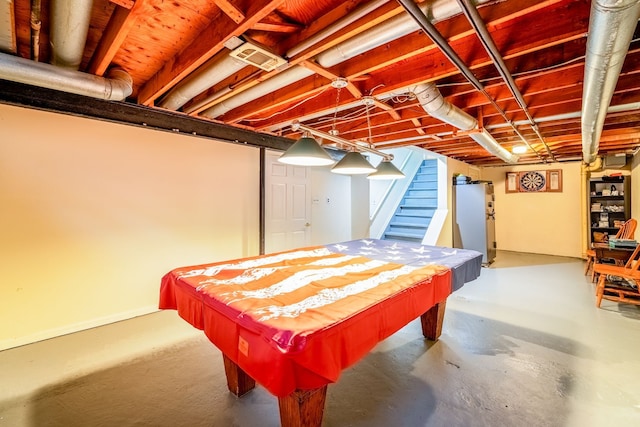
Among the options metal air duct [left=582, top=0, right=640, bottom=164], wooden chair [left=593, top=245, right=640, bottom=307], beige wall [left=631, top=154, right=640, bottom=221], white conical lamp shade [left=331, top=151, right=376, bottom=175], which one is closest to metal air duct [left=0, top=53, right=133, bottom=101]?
white conical lamp shade [left=331, top=151, right=376, bottom=175]

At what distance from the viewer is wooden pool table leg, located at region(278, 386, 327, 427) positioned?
1.28 metres

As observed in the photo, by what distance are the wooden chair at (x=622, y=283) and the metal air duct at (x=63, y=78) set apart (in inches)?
217

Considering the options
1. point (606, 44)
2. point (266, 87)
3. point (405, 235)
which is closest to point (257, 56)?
point (266, 87)

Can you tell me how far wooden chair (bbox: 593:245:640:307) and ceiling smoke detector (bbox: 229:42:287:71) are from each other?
14.2ft

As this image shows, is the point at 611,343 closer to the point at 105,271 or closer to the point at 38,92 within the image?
the point at 105,271

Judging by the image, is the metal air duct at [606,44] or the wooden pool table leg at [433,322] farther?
the wooden pool table leg at [433,322]

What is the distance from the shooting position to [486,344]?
2609 mm

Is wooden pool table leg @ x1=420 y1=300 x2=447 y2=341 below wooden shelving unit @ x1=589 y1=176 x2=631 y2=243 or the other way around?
below

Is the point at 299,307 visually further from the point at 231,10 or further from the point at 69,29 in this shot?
the point at 69,29

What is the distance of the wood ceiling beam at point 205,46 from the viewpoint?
5.12 ft

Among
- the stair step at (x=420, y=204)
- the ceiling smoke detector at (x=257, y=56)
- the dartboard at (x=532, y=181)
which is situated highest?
the ceiling smoke detector at (x=257, y=56)

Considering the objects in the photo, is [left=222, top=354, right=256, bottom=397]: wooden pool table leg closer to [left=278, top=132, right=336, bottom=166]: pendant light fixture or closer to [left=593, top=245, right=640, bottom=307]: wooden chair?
[left=278, top=132, right=336, bottom=166]: pendant light fixture

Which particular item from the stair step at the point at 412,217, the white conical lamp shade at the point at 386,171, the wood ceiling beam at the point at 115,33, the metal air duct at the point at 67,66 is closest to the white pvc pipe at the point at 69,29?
the metal air duct at the point at 67,66

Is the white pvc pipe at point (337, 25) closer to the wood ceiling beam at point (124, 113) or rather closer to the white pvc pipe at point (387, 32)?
the white pvc pipe at point (387, 32)
